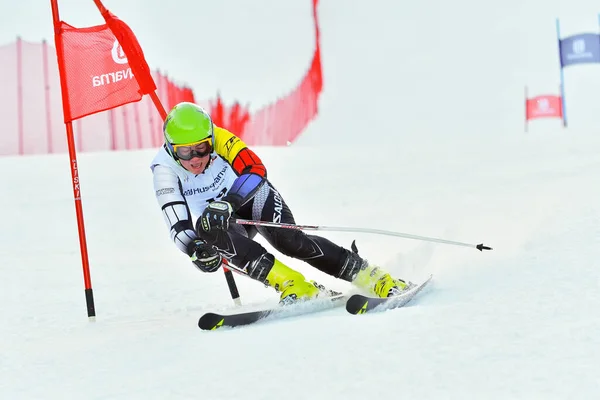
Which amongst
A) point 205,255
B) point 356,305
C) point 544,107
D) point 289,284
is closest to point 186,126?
point 205,255

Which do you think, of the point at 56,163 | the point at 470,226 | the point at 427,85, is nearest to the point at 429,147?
the point at 56,163

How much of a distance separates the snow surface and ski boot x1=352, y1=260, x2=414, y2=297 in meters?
0.15

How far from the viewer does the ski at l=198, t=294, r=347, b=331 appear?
3.49m

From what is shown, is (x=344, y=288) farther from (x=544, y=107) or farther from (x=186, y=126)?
(x=544, y=107)

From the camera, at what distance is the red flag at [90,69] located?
484cm

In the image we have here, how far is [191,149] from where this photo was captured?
392cm

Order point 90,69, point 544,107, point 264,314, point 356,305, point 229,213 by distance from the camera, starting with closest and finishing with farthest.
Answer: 1. point 356,305
2. point 264,314
3. point 229,213
4. point 90,69
5. point 544,107

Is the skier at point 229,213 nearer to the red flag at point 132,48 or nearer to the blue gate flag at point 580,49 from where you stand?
the red flag at point 132,48

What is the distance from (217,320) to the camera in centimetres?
349

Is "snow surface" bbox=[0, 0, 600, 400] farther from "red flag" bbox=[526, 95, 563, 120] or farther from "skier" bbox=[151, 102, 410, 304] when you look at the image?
"red flag" bbox=[526, 95, 563, 120]

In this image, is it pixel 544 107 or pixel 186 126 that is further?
pixel 544 107

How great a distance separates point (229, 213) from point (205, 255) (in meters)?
0.31

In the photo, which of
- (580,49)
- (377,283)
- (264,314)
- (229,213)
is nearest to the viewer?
(264,314)

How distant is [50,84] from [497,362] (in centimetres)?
1367
